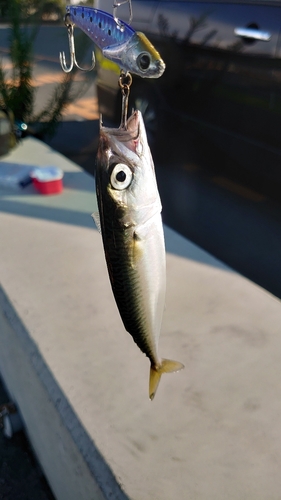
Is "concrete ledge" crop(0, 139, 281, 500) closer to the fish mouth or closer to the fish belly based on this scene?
the fish belly

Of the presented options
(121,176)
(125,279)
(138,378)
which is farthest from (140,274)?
(138,378)

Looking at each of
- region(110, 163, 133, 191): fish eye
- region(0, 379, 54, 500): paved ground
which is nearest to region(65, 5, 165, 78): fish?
region(110, 163, 133, 191): fish eye

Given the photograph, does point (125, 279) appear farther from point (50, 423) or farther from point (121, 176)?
point (50, 423)

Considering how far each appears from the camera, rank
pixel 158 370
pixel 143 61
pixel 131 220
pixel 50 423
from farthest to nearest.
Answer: pixel 50 423
pixel 158 370
pixel 131 220
pixel 143 61

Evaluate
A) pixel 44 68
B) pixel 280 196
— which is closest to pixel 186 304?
pixel 280 196

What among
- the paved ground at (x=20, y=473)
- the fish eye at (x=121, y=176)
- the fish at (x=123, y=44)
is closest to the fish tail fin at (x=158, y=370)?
the fish eye at (x=121, y=176)

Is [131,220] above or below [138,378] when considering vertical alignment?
above

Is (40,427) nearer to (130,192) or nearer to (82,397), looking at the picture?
(82,397)

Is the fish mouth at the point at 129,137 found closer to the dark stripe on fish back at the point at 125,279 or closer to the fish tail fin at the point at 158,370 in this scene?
the dark stripe on fish back at the point at 125,279
